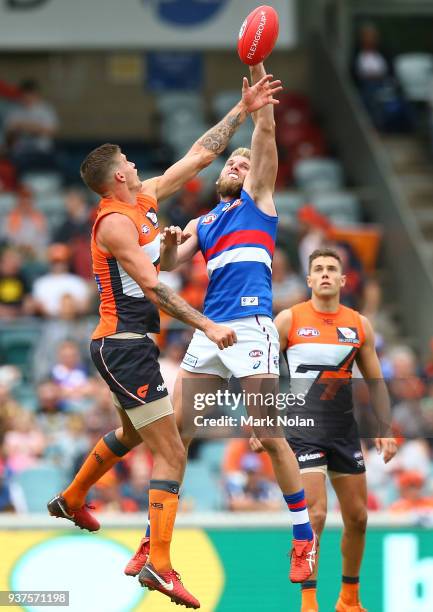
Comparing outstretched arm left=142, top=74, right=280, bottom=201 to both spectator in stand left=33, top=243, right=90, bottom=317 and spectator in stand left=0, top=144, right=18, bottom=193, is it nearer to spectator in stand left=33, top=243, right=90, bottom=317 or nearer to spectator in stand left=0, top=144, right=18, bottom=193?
spectator in stand left=33, top=243, right=90, bottom=317

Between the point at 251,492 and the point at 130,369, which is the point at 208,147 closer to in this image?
the point at 130,369

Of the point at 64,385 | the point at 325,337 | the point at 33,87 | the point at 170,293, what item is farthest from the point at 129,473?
the point at 33,87

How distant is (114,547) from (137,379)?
2.74 m

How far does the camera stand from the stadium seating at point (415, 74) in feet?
65.2

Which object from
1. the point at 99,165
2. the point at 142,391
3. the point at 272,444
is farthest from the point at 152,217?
the point at 272,444

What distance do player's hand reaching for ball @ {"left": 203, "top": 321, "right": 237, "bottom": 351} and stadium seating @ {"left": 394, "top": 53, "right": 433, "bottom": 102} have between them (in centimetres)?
1244

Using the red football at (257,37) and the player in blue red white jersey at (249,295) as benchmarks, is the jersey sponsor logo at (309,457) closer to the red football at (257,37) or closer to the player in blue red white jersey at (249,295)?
the player in blue red white jersey at (249,295)

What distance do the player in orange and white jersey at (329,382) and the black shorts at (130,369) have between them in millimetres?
1211

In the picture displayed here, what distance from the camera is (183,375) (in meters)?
8.76

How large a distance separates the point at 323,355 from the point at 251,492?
3366 millimetres

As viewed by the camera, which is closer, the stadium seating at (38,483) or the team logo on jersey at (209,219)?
the team logo on jersey at (209,219)

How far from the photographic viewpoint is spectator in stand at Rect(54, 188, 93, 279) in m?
15.3

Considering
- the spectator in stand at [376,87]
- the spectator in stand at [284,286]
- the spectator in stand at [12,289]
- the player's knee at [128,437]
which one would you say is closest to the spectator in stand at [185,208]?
the spectator in stand at [284,286]

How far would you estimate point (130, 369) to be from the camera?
829cm
